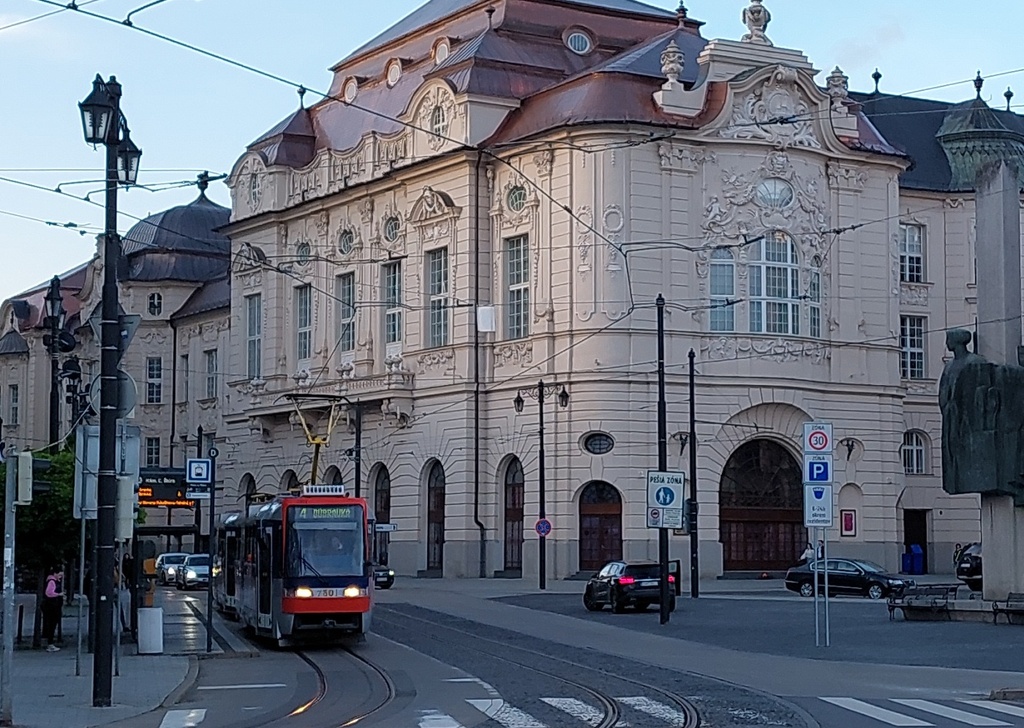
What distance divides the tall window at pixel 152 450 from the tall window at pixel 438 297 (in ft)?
97.3

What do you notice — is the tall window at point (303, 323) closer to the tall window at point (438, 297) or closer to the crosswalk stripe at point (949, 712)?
the tall window at point (438, 297)

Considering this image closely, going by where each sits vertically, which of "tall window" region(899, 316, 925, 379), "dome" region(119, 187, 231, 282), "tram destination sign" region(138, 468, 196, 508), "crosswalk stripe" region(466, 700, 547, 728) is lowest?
"crosswalk stripe" region(466, 700, 547, 728)

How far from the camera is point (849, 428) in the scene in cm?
6016

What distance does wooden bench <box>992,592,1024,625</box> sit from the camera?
1217 inches

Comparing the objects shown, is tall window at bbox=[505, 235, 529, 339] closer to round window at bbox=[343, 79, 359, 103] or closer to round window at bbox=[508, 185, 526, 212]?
round window at bbox=[508, 185, 526, 212]

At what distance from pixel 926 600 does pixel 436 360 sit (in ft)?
102

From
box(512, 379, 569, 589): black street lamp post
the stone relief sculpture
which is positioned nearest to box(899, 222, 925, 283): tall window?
box(512, 379, 569, 589): black street lamp post

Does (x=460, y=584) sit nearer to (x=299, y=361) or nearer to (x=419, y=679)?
(x=299, y=361)

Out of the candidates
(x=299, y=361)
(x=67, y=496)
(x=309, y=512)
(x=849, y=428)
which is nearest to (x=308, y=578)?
(x=309, y=512)

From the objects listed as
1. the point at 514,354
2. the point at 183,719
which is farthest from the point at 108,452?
the point at 514,354

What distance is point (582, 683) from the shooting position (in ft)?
76.3

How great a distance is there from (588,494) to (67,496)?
2936 centimetres

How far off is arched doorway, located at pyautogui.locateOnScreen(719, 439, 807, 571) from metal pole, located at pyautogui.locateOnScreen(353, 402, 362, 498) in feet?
42.9

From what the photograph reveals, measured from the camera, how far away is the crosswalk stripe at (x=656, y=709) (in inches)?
725
